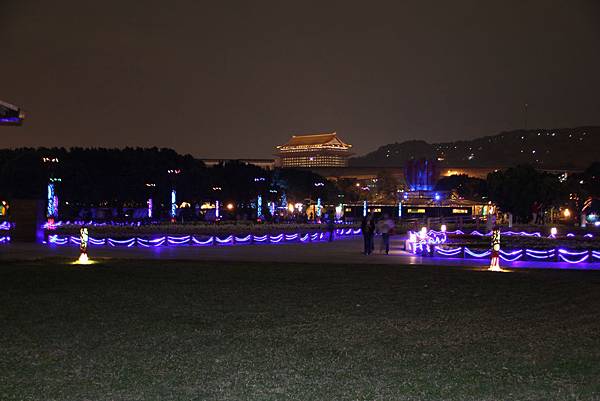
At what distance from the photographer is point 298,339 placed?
10234mm

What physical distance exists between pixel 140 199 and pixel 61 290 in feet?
219

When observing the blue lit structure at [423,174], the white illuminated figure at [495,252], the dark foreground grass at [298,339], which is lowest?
the dark foreground grass at [298,339]

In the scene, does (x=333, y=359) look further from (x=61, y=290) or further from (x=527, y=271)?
(x=527, y=271)

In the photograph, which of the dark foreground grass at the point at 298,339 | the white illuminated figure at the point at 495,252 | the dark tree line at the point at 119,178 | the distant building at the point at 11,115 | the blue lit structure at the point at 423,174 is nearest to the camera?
the dark foreground grass at the point at 298,339

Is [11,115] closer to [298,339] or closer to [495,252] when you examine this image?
[298,339]

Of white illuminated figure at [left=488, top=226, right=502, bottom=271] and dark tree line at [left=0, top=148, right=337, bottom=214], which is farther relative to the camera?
dark tree line at [left=0, top=148, right=337, bottom=214]

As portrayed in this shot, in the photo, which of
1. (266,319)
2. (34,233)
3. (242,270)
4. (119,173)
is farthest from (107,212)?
(266,319)

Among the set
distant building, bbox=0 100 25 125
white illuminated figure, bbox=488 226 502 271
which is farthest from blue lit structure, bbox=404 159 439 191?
distant building, bbox=0 100 25 125

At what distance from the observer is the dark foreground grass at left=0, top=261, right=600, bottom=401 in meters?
7.68

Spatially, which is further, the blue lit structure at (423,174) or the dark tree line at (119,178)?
the blue lit structure at (423,174)

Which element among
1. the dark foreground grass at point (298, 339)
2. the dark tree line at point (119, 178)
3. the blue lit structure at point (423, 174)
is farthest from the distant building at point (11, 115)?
the blue lit structure at point (423, 174)

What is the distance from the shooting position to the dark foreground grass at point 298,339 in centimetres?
768

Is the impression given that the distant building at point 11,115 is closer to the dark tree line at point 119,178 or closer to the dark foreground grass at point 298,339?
the dark foreground grass at point 298,339

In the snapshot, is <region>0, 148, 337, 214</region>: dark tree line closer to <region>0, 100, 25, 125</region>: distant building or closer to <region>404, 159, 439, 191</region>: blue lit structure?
<region>404, 159, 439, 191</region>: blue lit structure
